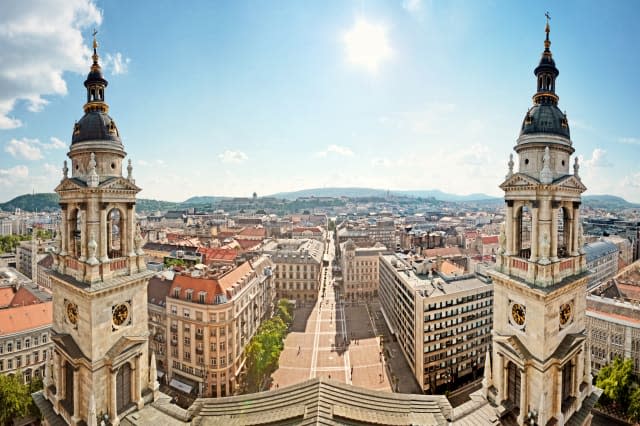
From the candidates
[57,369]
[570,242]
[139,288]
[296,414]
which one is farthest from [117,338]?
[570,242]

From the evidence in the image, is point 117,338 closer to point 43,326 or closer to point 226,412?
point 226,412

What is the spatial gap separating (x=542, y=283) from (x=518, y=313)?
2.84 metres

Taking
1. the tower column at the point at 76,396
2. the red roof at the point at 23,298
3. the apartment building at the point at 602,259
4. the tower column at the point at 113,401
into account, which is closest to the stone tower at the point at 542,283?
the tower column at the point at 113,401

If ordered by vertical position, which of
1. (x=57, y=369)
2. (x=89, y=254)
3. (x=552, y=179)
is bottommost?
(x=57, y=369)

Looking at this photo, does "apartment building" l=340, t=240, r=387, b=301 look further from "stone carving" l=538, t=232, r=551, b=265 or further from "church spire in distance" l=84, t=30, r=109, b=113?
"church spire in distance" l=84, t=30, r=109, b=113

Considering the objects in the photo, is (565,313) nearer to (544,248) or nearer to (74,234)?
(544,248)

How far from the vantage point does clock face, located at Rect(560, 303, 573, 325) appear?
20.5m

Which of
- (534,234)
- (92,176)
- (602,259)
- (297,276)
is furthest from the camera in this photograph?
(602,259)

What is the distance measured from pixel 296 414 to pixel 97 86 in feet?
83.1

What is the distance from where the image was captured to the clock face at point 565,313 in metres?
20.5

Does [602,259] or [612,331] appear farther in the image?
[602,259]

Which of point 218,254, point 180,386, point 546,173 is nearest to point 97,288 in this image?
point 546,173

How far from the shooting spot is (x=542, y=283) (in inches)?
755

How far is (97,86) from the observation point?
22.9 metres
